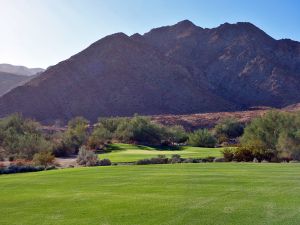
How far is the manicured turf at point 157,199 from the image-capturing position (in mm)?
10656

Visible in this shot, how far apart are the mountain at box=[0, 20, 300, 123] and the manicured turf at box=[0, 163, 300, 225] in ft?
274

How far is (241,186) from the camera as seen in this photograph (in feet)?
49.2

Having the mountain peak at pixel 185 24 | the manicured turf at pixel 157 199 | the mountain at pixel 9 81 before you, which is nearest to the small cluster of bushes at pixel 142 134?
the manicured turf at pixel 157 199

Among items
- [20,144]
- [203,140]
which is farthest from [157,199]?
[203,140]

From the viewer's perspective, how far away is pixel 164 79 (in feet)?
378

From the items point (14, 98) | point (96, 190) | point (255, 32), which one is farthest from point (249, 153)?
point (255, 32)

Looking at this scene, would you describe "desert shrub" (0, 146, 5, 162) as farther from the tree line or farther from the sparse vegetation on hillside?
the sparse vegetation on hillside

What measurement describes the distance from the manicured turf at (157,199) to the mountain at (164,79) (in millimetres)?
83633

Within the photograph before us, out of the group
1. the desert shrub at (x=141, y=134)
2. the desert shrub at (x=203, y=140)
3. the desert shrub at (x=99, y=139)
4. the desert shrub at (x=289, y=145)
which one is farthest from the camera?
the desert shrub at (x=141, y=134)

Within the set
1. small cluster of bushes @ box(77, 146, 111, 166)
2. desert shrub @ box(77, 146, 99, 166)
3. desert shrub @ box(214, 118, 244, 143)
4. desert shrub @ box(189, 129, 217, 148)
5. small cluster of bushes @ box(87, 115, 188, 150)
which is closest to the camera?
small cluster of bushes @ box(77, 146, 111, 166)

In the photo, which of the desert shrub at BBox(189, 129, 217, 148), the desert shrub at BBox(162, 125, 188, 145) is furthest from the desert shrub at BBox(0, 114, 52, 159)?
the desert shrub at BBox(162, 125, 188, 145)

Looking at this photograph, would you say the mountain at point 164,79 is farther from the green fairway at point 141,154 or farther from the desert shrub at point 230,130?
the green fairway at point 141,154

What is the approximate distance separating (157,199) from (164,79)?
102853 millimetres

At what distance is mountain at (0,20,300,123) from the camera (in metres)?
105
